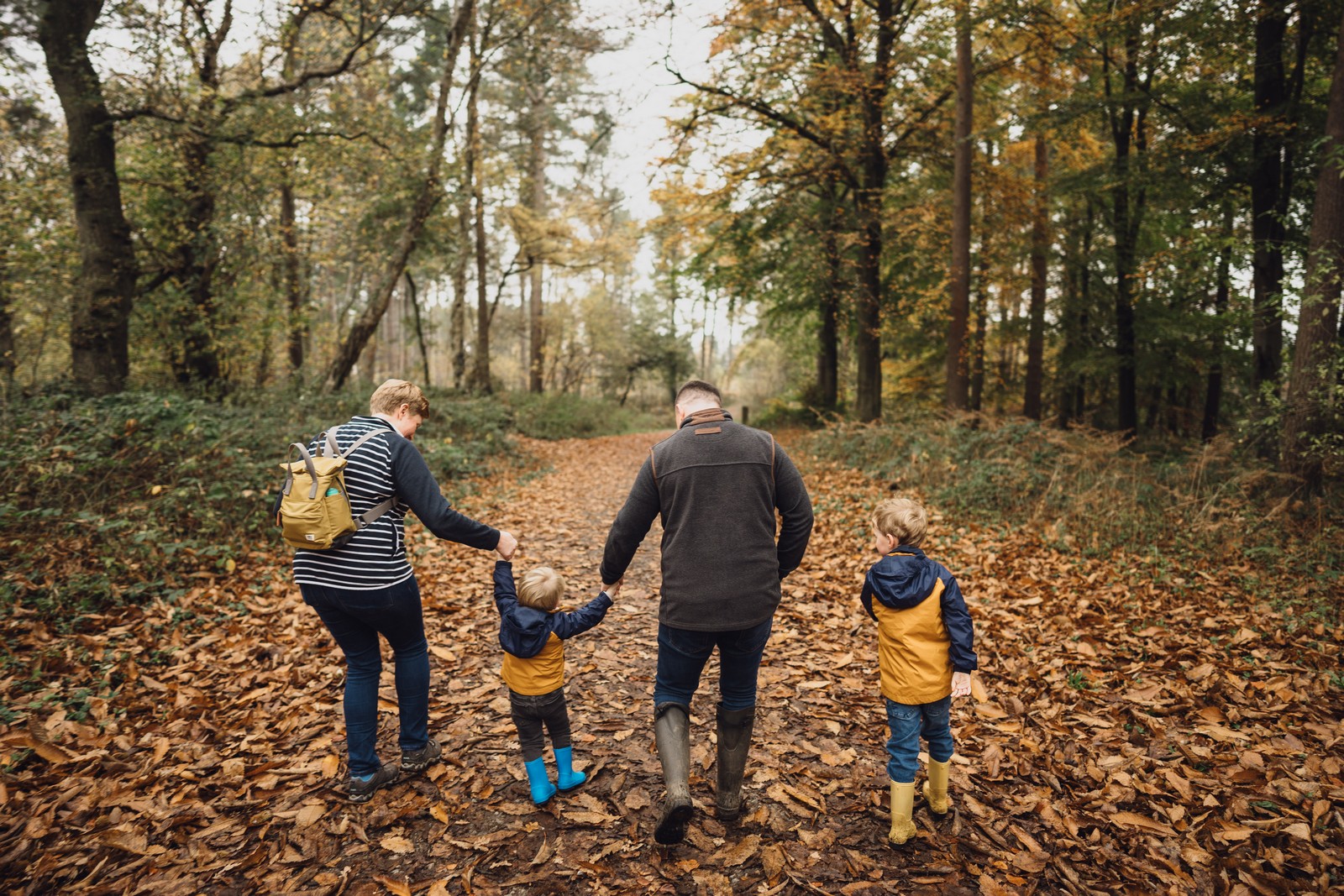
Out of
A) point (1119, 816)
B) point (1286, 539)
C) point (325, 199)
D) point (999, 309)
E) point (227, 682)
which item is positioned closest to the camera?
point (1119, 816)

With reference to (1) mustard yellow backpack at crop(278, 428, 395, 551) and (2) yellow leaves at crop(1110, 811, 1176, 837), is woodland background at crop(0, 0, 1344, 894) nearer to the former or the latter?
(2) yellow leaves at crop(1110, 811, 1176, 837)

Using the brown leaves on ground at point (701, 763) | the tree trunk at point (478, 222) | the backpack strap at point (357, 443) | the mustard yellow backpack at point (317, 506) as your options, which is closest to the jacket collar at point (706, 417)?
the backpack strap at point (357, 443)

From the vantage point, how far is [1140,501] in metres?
7.57

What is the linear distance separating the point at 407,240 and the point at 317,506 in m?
12.1

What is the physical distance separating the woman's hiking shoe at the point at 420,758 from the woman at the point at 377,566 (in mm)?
73

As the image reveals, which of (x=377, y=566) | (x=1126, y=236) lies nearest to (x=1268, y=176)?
(x=1126, y=236)

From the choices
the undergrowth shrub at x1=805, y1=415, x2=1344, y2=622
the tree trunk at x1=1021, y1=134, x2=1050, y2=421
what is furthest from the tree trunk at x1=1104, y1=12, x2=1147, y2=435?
the undergrowth shrub at x1=805, y1=415, x2=1344, y2=622

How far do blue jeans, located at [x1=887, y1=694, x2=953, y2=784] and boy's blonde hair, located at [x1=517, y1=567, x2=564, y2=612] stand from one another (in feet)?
5.67

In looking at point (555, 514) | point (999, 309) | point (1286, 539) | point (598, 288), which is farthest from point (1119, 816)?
point (598, 288)

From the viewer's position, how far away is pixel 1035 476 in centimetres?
822

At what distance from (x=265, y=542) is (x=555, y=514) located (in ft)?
12.8

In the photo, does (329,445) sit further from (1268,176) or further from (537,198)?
(537,198)

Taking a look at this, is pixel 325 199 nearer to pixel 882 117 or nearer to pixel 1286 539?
pixel 882 117

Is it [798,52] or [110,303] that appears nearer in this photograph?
[110,303]
